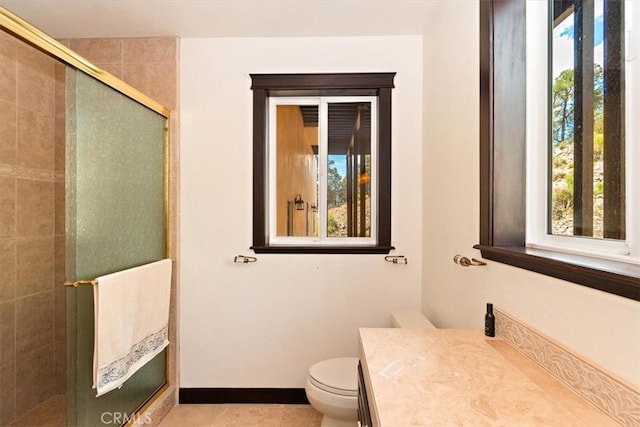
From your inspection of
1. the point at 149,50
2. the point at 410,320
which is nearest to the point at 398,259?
the point at 410,320

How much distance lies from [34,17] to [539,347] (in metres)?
2.94

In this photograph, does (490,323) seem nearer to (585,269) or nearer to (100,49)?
(585,269)

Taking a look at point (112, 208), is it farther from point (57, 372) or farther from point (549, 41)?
point (549, 41)

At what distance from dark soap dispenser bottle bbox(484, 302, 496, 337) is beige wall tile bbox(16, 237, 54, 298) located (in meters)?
2.43

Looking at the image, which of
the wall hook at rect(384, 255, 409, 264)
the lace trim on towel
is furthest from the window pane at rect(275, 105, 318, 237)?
the lace trim on towel

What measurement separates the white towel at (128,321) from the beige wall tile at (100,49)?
54.4 inches

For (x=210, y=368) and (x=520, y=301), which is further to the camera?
(x=210, y=368)

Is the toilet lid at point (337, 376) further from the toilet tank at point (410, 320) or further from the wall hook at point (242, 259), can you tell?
the wall hook at point (242, 259)

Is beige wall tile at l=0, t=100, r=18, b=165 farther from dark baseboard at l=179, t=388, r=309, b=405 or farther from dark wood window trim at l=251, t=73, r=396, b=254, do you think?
dark baseboard at l=179, t=388, r=309, b=405

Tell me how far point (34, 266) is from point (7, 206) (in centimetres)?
39

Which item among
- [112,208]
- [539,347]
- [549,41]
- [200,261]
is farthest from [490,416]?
[200,261]

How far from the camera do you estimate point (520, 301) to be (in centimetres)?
101

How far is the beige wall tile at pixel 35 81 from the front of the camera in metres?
1.85

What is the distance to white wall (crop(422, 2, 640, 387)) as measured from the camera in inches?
27.6
